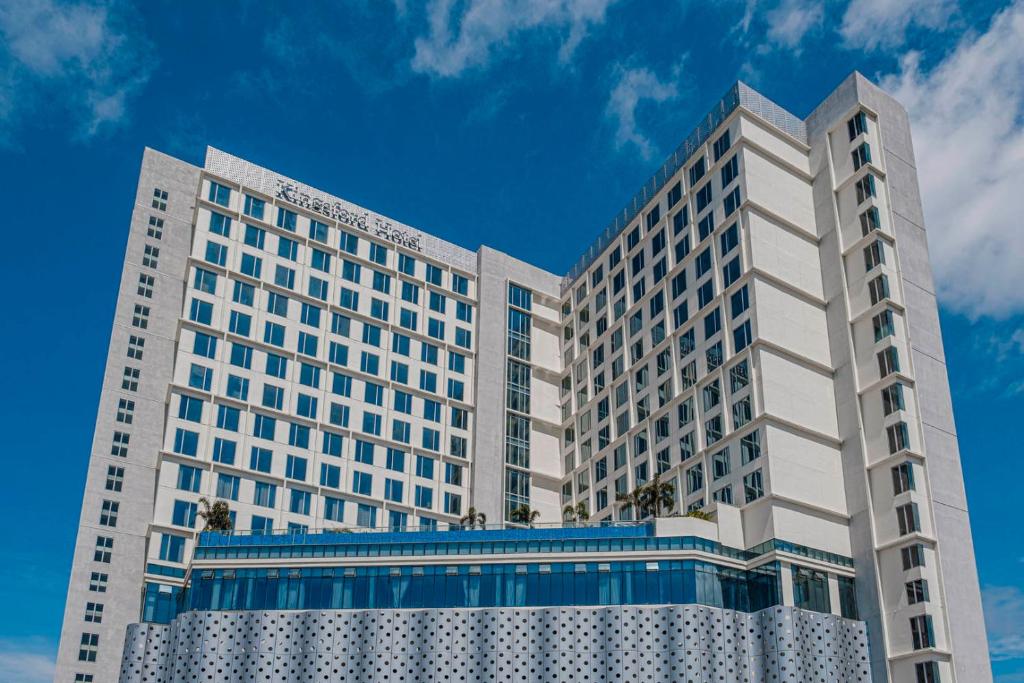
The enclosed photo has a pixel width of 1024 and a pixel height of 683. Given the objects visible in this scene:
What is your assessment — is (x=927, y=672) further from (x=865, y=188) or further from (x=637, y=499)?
(x=865, y=188)

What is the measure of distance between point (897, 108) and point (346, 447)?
60.2 metres

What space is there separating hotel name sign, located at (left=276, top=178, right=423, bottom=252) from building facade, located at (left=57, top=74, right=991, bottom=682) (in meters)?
0.26

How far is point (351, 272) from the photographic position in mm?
116062

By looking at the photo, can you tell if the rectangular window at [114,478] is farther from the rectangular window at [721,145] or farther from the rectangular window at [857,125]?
the rectangular window at [857,125]

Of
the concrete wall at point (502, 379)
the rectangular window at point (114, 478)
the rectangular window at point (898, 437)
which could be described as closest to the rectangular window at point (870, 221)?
the rectangular window at point (898, 437)

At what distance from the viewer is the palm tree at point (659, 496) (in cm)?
8875

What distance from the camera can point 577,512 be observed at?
108 m

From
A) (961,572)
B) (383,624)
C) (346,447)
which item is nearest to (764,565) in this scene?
(961,572)

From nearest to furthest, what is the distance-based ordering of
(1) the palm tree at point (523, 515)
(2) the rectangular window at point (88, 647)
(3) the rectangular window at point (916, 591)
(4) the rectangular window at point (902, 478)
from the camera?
(3) the rectangular window at point (916, 591) < (4) the rectangular window at point (902, 478) < (2) the rectangular window at point (88, 647) < (1) the palm tree at point (523, 515)

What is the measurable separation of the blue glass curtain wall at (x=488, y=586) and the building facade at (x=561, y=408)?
0.28m

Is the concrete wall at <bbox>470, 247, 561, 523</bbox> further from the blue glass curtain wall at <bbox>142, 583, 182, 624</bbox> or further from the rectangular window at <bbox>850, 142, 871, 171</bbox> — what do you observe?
the rectangular window at <bbox>850, 142, 871, 171</bbox>

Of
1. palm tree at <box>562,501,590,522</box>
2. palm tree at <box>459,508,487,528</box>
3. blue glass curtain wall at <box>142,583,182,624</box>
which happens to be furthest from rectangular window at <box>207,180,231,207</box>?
palm tree at <box>562,501,590,522</box>

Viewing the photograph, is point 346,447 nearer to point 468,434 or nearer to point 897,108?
point 468,434

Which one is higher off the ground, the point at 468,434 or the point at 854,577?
the point at 468,434
